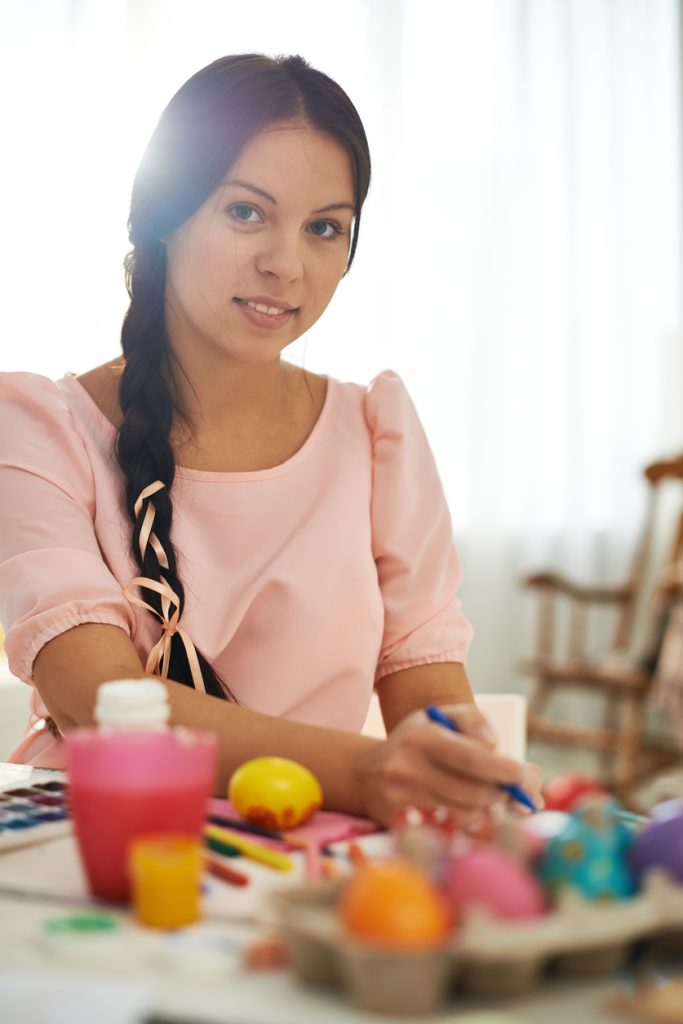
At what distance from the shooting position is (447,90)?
12.6 feet

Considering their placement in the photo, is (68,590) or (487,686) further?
(487,686)

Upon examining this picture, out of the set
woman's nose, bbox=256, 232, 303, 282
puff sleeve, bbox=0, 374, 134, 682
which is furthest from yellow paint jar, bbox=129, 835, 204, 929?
woman's nose, bbox=256, 232, 303, 282

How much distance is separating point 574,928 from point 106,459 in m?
0.86

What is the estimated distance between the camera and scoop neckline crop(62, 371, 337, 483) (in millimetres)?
1281

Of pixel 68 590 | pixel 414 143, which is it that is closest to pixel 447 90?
pixel 414 143

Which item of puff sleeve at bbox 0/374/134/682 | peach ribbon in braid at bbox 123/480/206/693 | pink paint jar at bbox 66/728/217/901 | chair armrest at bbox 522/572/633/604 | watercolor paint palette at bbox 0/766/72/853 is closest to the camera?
pink paint jar at bbox 66/728/217/901

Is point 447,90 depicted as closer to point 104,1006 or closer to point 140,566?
point 140,566

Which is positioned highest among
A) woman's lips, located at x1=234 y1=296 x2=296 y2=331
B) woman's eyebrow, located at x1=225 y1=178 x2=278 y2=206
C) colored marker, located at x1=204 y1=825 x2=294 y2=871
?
woman's eyebrow, located at x1=225 y1=178 x2=278 y2=206

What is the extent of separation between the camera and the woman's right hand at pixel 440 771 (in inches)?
31.0

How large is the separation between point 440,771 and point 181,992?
0.35 m

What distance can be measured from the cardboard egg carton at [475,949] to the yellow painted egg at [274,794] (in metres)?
0.28

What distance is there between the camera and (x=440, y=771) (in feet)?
2.64

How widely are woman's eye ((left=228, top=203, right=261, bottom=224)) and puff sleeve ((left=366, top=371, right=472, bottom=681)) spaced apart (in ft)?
1.00

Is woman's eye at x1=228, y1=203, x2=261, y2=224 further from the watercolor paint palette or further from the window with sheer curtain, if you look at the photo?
the window with sheer curtain
